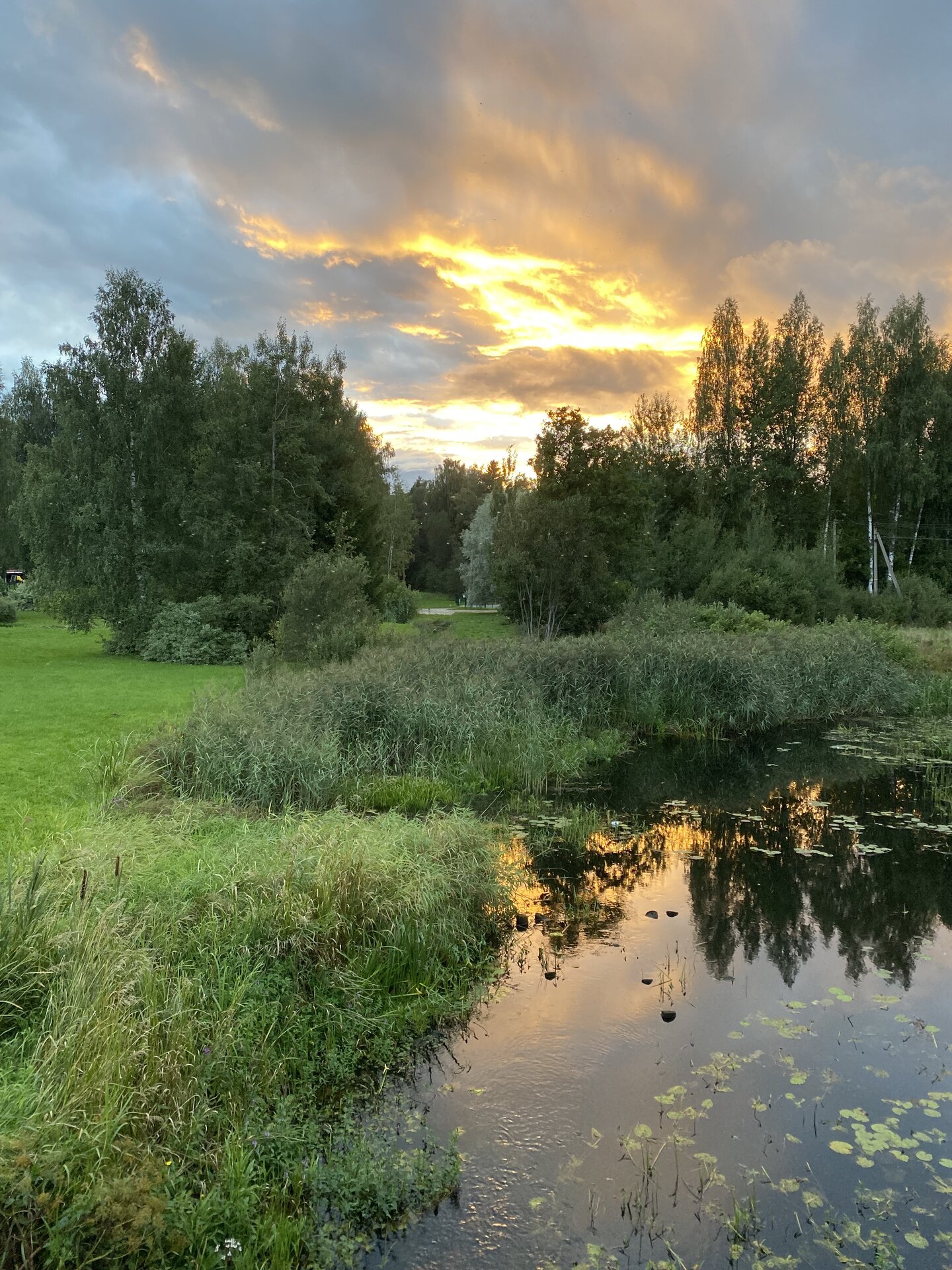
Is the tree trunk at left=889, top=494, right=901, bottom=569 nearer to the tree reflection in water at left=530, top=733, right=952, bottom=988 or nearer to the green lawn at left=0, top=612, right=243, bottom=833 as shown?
the tree reflection in water at left=530, top=733, right=952, bottom=988

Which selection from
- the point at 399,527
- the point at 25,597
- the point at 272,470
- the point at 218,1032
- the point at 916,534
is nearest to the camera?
the point at 218,1032

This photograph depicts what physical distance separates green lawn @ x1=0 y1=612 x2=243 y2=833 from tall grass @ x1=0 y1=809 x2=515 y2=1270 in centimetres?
259

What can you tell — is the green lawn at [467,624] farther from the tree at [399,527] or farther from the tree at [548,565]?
the tree at [399,527]

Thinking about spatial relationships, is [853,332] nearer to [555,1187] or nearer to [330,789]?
[330,789]

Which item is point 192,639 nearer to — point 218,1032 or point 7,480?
point 7,480

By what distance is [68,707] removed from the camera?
45.1 feet

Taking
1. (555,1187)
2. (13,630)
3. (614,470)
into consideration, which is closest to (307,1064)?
(555,1187)

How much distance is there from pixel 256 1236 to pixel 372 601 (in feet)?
95.2

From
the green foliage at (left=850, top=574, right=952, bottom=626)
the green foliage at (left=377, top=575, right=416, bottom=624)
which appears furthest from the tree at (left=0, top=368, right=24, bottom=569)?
the green foliage at (left=850, top=574, right=952, bottom=626)

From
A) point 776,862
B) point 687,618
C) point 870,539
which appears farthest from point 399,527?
point 776,862

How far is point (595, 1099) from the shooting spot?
4.64m

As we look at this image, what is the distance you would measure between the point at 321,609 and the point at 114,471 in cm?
1155

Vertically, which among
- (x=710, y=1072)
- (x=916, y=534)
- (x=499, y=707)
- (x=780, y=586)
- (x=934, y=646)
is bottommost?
(x=710, y=1072)

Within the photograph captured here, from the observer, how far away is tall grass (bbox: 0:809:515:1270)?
3.42 m
